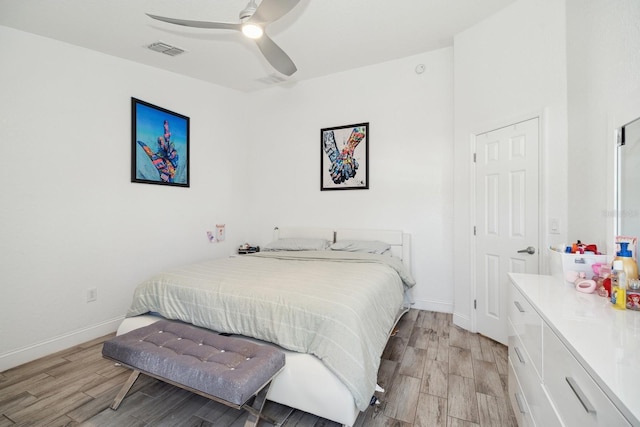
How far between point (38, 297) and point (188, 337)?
182 centimetres

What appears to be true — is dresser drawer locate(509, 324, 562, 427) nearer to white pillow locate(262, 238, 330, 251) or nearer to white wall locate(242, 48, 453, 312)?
white wall locate(242, 48, 453, 312)

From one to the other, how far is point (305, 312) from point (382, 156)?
257cm

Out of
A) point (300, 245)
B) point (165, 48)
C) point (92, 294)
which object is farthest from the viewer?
point (300, 245)

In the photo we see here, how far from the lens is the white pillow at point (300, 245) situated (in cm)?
358

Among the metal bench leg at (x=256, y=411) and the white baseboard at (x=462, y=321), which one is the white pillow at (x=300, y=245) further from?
the metal bench leg at (x=256, y=411)

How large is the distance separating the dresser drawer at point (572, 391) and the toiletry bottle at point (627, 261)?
0.50 m

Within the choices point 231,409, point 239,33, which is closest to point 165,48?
point 239,33

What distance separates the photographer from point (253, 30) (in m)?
1.96

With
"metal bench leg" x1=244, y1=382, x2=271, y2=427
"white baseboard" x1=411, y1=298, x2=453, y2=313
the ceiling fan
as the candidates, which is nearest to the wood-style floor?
"metal bench leg" x1=244, y1=382, x2=271, y2=427

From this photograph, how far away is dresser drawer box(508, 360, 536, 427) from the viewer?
1.32m

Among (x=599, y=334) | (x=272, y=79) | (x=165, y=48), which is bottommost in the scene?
(x=599, y=334)

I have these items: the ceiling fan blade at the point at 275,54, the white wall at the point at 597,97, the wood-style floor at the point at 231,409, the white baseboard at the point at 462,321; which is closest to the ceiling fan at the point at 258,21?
the ceiling fan blade at the point at 275,54

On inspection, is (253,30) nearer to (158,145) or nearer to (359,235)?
(158,145)

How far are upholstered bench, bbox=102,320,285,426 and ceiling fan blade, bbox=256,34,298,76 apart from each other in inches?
83.9
